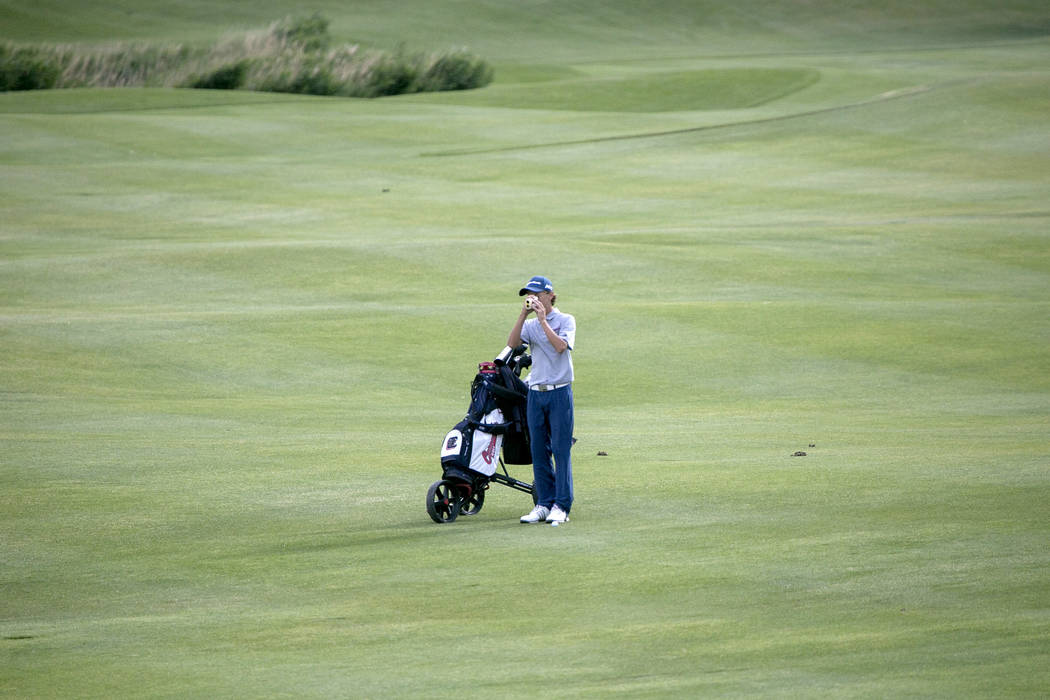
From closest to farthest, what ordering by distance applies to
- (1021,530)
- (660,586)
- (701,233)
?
1. (660,586)
2. (1021,530)
3. (701,233)

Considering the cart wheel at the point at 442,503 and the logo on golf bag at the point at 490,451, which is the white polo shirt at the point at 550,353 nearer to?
the logo on golf bag at the point at 490,451

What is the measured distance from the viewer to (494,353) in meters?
19.7

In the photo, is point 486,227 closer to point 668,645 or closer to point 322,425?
point 322,425

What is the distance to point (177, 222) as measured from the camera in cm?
3117

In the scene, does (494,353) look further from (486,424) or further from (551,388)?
(551,388)

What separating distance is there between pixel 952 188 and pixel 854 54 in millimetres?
39959

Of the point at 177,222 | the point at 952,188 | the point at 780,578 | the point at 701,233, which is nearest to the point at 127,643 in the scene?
the point at 780,578

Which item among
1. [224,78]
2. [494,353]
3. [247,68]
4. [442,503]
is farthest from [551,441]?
[247,68]

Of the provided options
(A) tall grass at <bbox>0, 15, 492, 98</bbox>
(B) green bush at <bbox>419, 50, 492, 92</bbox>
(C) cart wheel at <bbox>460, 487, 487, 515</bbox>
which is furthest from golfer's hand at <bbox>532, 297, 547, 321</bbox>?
(B) green bush at <bbox>419, 50, 492, 92</bbox>

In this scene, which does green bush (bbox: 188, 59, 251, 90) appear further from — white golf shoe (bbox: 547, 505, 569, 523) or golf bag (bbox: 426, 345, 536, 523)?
white golf shoe (bbox: 547, 505, 569, 523)

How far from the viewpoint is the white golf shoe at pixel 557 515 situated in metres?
10.9

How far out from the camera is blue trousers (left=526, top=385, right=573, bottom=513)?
10953 millimetres

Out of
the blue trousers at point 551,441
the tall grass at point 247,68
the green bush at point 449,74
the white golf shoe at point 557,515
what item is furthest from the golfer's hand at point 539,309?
the green bush at point 449,74

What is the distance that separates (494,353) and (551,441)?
8.67 metres
